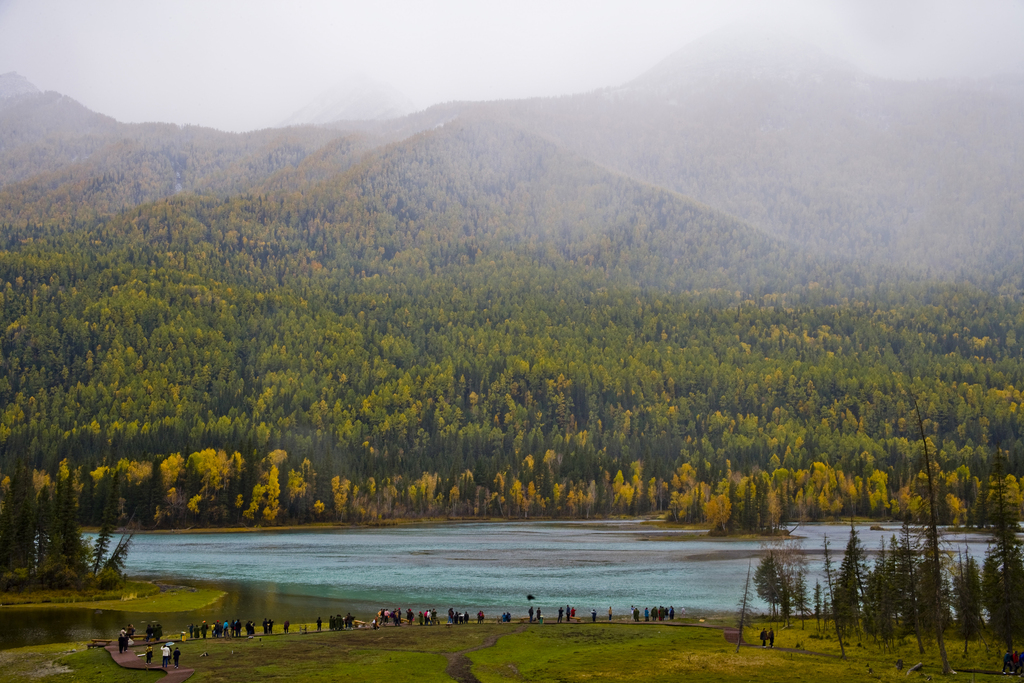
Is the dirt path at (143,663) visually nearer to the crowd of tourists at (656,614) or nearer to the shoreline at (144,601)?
the shoreline at (144,601)

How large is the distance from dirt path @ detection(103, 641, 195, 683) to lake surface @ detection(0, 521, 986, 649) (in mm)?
9377

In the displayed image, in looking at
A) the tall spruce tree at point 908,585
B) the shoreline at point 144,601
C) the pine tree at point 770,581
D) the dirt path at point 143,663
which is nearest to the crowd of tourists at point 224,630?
the dirt path at point 143,663

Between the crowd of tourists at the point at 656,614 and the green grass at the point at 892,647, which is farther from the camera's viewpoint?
the crowd of tourists at the point at 656,614

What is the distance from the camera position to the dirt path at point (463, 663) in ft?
160

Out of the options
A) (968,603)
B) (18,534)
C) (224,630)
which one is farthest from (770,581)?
(18,534)

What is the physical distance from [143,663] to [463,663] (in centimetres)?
1946

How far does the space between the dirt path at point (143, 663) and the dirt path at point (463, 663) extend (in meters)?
15.1

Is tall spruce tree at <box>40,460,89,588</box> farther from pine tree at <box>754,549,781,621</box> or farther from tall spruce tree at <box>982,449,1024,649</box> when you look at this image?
tall spruce tree at <box>982,449,1024,649</box>

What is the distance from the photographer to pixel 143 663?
5150 cm

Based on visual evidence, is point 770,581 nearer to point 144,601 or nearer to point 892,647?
point 892,647

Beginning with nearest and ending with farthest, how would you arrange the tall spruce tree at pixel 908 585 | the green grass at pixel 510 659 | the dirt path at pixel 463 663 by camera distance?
1. the dirt path at pixel 463 663
2. the green grass at pixel 510 659
3. the tall spruce tree at pixel 908 585

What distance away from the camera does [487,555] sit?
133375 mm

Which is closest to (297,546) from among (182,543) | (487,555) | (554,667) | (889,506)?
(182,543)

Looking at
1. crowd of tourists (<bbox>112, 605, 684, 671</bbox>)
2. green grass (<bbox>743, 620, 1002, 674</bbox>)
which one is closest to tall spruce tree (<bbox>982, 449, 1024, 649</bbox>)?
green grass (<bbox>743, 620, 1002, 674</bbox>)
